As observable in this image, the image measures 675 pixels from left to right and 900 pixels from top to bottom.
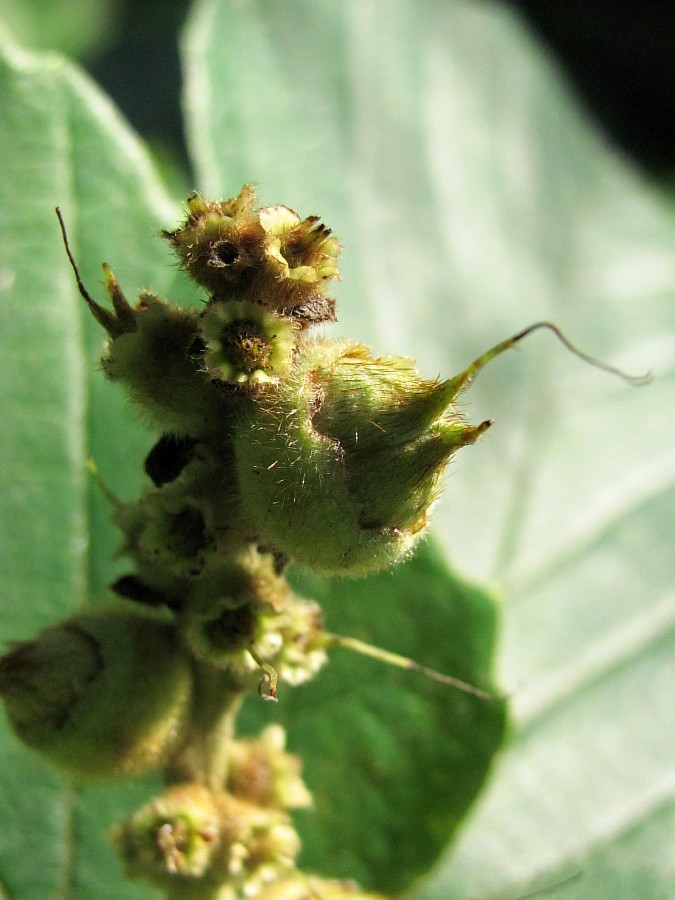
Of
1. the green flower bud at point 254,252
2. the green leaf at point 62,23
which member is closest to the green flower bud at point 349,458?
the green flower bud at point 254,252

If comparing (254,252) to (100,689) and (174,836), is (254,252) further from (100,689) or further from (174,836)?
Result: (174,836)

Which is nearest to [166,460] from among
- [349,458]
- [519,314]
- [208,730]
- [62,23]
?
[349,458]

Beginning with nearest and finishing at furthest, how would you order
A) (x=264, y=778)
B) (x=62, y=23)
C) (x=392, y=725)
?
(x=264, y=778) < (x=392, y=725) < (x=62, y=23)

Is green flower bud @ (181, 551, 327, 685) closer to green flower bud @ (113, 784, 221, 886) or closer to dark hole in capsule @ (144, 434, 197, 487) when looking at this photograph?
dark hole in capsule @ (144, 434, 197, 487)

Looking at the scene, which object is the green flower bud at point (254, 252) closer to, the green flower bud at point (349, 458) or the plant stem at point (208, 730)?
the green flower bud at point (349, 458)

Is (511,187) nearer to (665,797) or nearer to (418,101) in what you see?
(418,101)
